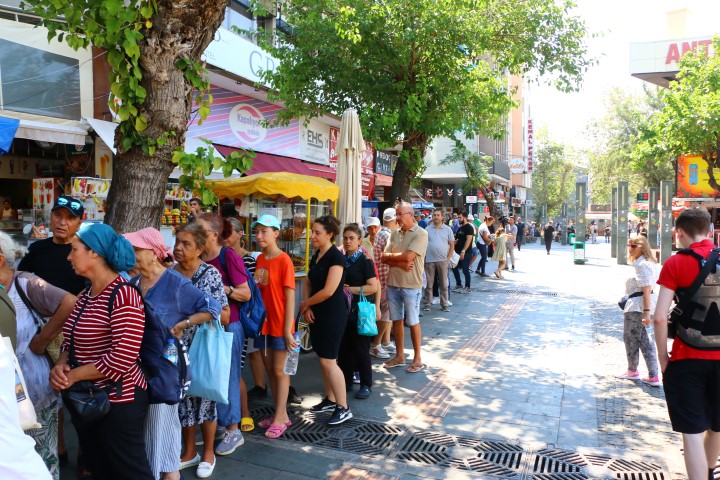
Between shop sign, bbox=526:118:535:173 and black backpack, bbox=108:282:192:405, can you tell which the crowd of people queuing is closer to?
black backpack, bbox=108:282:192:405

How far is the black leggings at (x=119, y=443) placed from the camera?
2.80m

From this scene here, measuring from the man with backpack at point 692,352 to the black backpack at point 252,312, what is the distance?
9.39 ft

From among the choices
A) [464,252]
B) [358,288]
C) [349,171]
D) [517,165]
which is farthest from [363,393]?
[517,165]

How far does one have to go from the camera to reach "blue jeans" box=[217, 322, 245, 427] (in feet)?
14.2

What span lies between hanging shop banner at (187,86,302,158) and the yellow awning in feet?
17.7

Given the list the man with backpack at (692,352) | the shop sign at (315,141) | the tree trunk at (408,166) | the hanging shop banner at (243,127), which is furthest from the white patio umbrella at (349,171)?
the shop sign at (315,141)

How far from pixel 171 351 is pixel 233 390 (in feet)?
4.50

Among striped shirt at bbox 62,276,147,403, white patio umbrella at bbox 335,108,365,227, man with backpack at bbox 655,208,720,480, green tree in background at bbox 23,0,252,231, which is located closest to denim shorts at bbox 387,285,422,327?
white patio umbrella at bbox 335,108,365,227

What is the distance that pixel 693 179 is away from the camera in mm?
32719

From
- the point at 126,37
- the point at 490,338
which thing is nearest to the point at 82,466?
the point at 126,37

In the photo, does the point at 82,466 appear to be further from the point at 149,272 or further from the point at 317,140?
the point at 317,140

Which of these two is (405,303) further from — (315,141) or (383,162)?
(383,162)

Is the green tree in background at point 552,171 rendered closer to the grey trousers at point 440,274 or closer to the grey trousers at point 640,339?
the grey trousers at point 440,274

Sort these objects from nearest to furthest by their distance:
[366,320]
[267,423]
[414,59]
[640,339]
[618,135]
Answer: [267,423], [366,320], [640,339], [414,59], [618,135]
